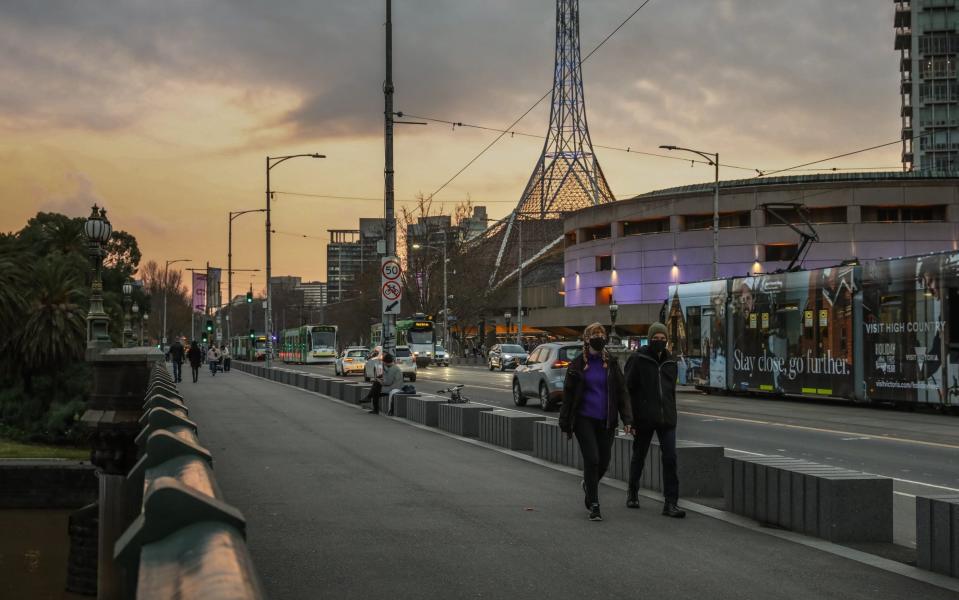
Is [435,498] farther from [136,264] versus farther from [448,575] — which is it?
[136,264]

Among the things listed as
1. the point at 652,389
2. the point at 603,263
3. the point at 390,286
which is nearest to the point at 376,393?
the point at 390,286

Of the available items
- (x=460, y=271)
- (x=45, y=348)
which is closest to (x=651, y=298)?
(x=460, y=271)

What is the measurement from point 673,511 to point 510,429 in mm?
6818

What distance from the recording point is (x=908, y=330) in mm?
25422

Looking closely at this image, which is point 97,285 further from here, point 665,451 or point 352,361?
point 352,361

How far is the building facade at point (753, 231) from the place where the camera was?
3012 inches

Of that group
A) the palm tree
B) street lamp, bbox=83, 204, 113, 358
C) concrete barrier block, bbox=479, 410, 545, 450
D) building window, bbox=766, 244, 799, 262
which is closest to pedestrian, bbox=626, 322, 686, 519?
concrete barrier block, bbox=479, 410, 545, 450

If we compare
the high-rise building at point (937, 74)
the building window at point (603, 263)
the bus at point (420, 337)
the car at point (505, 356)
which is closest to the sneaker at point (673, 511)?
the car at point (505, 356)

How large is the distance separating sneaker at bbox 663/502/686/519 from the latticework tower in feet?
342

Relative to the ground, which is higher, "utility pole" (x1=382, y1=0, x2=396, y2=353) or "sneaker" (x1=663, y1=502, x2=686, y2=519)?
"utility pole" (x1=382, y1=0, x2=396, y2=353)

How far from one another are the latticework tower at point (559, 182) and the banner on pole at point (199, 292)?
45.1 metres

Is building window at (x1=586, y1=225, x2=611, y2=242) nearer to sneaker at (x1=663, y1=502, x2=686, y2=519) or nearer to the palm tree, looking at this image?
the palm tree

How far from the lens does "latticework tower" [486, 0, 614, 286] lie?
11794 centimetres

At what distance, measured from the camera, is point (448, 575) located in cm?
746
